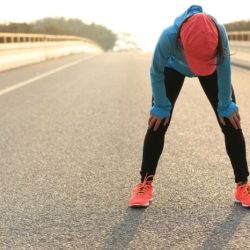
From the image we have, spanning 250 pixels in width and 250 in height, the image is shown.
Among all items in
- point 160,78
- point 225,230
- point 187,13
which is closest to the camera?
point 225,230

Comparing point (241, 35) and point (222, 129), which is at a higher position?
point (222, 129)

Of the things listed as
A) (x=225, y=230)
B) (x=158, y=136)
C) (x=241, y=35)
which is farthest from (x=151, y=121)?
(x=241, y=35)

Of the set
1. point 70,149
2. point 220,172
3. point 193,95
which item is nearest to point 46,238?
point 220,172

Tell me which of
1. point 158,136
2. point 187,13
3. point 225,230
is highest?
point 187,13

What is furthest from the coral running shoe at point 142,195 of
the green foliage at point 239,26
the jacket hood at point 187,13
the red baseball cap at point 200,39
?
the green foliage at point 239,26

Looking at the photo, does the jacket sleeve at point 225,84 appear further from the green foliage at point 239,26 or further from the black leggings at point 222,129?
the green foliage at point 239,26

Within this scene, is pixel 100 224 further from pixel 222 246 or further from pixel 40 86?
pixel 40 86

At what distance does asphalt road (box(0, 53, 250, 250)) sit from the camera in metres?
3.47

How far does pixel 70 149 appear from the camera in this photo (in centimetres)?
619

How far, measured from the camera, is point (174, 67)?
3.94 m

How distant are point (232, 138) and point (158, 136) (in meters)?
0.54

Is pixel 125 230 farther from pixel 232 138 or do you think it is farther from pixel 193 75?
pixel 193 75

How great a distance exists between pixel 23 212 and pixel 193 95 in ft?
25.6

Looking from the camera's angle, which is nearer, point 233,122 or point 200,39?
point 200,39
